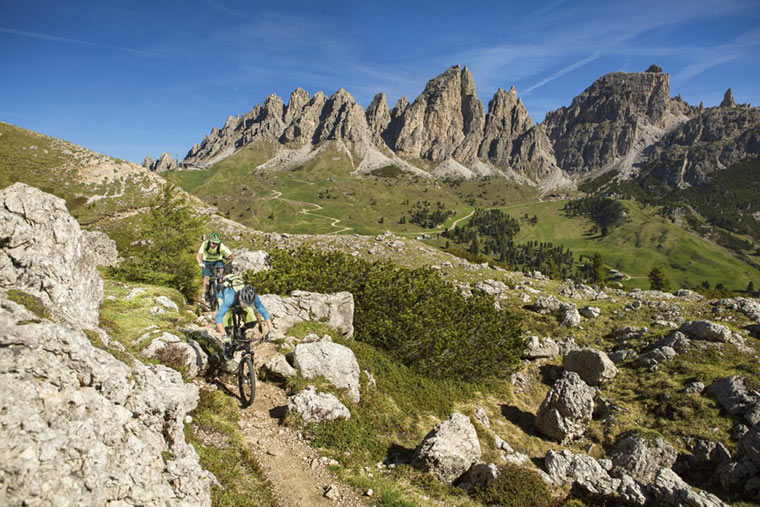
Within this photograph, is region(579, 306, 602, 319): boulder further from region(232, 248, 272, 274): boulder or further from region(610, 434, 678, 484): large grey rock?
region(232, 248, 272, 274): boulder

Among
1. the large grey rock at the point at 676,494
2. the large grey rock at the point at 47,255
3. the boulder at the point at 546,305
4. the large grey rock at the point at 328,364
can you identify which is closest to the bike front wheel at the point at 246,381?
the large grey rock at the point at 328,364

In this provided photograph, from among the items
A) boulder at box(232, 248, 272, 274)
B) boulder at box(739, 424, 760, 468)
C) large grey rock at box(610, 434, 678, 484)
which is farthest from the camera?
boulder at box(232, 248, 272, 274)

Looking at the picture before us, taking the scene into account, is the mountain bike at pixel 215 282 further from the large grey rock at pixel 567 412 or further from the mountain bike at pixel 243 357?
the large grey rock at pixel 567 412

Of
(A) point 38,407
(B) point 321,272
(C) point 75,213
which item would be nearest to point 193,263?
(B) point 321,272

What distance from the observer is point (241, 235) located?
205 ft

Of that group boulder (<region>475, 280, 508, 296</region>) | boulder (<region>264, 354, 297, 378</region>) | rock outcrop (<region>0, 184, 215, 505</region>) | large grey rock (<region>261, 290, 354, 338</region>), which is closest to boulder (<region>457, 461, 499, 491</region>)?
boulder (<region>264, 354, 297, 378</region>)

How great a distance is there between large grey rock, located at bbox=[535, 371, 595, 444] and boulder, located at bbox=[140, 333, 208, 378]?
21362 mm

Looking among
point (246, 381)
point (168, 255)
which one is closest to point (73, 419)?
point (246, 381)

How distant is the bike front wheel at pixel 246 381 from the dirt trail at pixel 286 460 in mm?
391

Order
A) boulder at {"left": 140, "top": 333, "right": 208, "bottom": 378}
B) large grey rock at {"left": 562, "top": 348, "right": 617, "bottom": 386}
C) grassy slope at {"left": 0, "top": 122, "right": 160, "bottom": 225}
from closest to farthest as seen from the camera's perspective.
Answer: boulder at {"left": 140, "top": 333, "right": 208, "bottom": 378} → large grey rock at {"left": 562, "top": 348, "right": 617, "bottom": 386} → grassy slope at {"left": 0, "top": 122, "right": 160, "bottom": 225}

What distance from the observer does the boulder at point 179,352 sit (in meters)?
13.1

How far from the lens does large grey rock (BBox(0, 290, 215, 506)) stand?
18.4 feet

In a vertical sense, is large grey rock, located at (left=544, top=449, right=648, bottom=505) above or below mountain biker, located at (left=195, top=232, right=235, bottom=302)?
below

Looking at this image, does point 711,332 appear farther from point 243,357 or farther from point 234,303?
point 234,303
